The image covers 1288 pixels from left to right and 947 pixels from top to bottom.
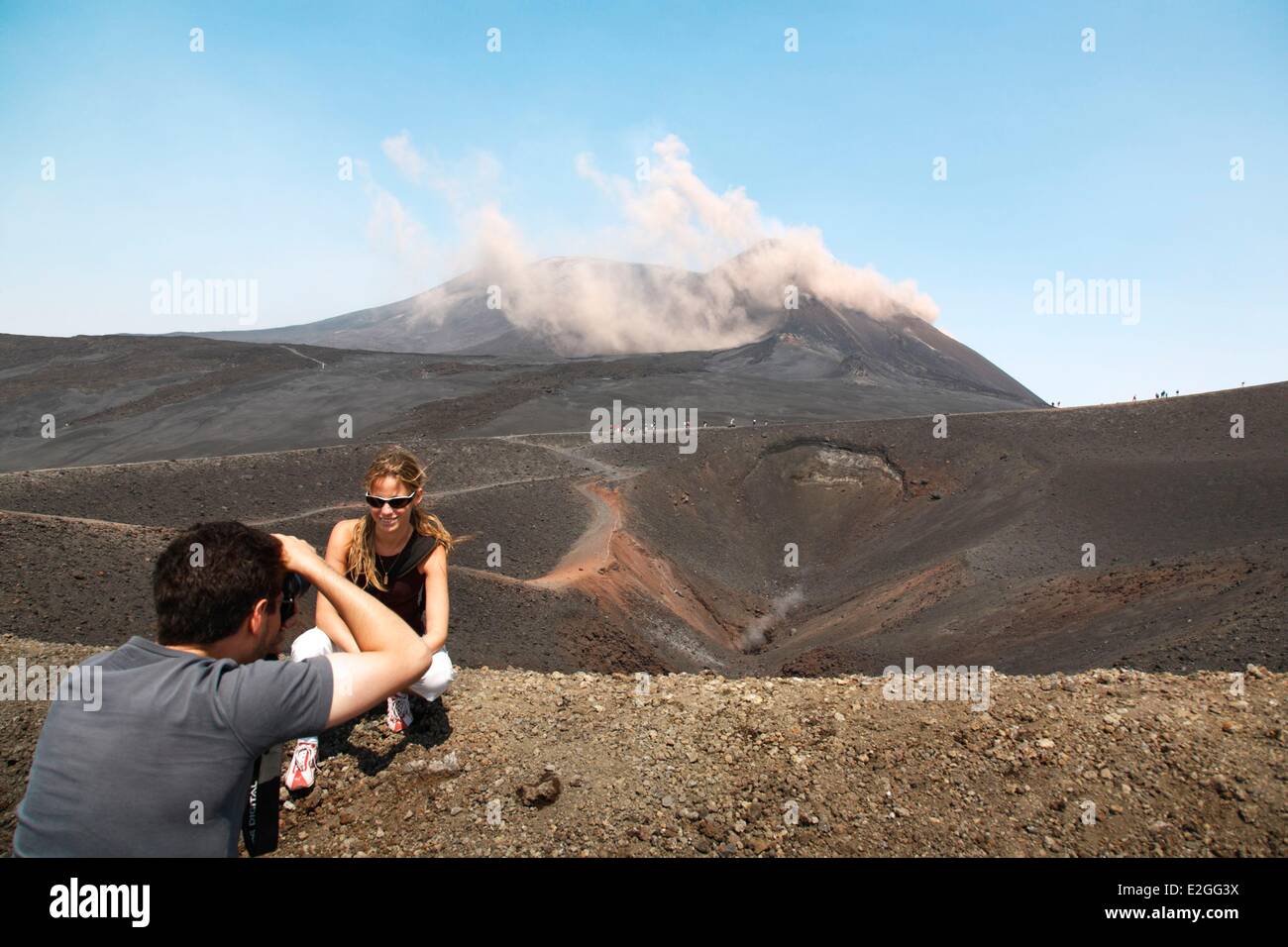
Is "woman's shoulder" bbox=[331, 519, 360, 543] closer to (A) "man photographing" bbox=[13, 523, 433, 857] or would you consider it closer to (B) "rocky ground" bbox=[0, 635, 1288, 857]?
(B) "rocky ground" bbox=[0, 635, 1288, 857]

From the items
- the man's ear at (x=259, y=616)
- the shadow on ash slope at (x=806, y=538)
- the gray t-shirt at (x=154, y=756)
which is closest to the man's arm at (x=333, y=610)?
the man's ear at (x=259, y=616)

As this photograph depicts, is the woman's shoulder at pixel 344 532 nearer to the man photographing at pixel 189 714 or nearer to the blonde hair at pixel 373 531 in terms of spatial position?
the blonde hair at pixel 373 531

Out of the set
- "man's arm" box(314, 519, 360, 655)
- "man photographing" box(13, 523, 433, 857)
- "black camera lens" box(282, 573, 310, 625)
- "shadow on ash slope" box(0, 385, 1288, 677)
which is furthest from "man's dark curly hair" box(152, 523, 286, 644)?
"shadow on ash slope" box(0, 385, 1288, 677)

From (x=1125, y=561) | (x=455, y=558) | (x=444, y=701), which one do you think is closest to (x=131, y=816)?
(x=444, y=701)

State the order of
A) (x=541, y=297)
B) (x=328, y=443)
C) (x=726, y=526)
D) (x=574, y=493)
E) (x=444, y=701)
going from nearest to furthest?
(x=444, y=701)
(x=574, y=493)
(x=726, y=526)
(x=328, y=443)
(x=541, y=297)

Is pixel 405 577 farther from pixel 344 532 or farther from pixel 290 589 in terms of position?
pixel 290 589

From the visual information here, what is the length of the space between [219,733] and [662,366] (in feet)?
167

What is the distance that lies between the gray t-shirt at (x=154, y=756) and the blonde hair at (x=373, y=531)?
2.30 metres

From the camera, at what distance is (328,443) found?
98.9 ft

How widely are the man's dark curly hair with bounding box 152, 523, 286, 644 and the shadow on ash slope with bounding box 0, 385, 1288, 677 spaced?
912 cm

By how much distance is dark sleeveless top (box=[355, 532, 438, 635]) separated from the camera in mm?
4426

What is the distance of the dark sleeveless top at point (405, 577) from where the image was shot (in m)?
4.43
